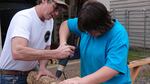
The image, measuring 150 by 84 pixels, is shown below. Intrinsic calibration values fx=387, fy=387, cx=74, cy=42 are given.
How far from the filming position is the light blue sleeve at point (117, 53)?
8.80 feet

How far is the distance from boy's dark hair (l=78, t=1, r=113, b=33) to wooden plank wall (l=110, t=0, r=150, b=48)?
490 inches

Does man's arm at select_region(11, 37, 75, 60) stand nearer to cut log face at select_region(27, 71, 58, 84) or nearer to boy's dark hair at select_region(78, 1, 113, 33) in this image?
cut log face at select_region(27, 71, 58, 84)

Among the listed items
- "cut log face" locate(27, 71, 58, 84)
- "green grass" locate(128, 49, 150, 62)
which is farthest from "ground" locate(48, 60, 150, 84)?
"cut log face" locate(27, 71, 58, 84)

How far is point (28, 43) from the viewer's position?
3223mm

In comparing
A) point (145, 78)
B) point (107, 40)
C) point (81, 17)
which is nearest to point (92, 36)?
point (107, 40)

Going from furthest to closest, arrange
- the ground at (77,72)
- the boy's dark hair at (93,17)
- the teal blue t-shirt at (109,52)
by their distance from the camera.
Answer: the ground at (77,72), the teal blue t-shirt at (109,52), the boy's dark hair at (93,17)

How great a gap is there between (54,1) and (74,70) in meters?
6.35

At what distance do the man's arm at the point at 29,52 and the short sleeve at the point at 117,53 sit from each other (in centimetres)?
41

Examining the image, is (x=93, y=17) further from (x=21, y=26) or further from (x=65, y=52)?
(x=21, y=26)

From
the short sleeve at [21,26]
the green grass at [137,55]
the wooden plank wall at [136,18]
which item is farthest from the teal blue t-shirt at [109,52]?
the wooden plank wall at [136,18]

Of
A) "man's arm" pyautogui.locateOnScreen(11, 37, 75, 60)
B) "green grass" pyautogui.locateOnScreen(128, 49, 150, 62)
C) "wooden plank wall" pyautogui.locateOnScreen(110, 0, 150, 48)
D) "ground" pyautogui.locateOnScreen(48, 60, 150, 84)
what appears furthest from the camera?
"wooden plank wall" pyautogui.locateOnScreen(110, 0, 150, 48)

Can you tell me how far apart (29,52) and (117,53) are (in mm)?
751

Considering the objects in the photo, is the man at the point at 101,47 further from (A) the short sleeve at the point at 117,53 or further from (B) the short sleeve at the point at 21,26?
(B) the short sleeve at the point at 21,26

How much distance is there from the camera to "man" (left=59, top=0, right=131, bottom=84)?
2605mm
